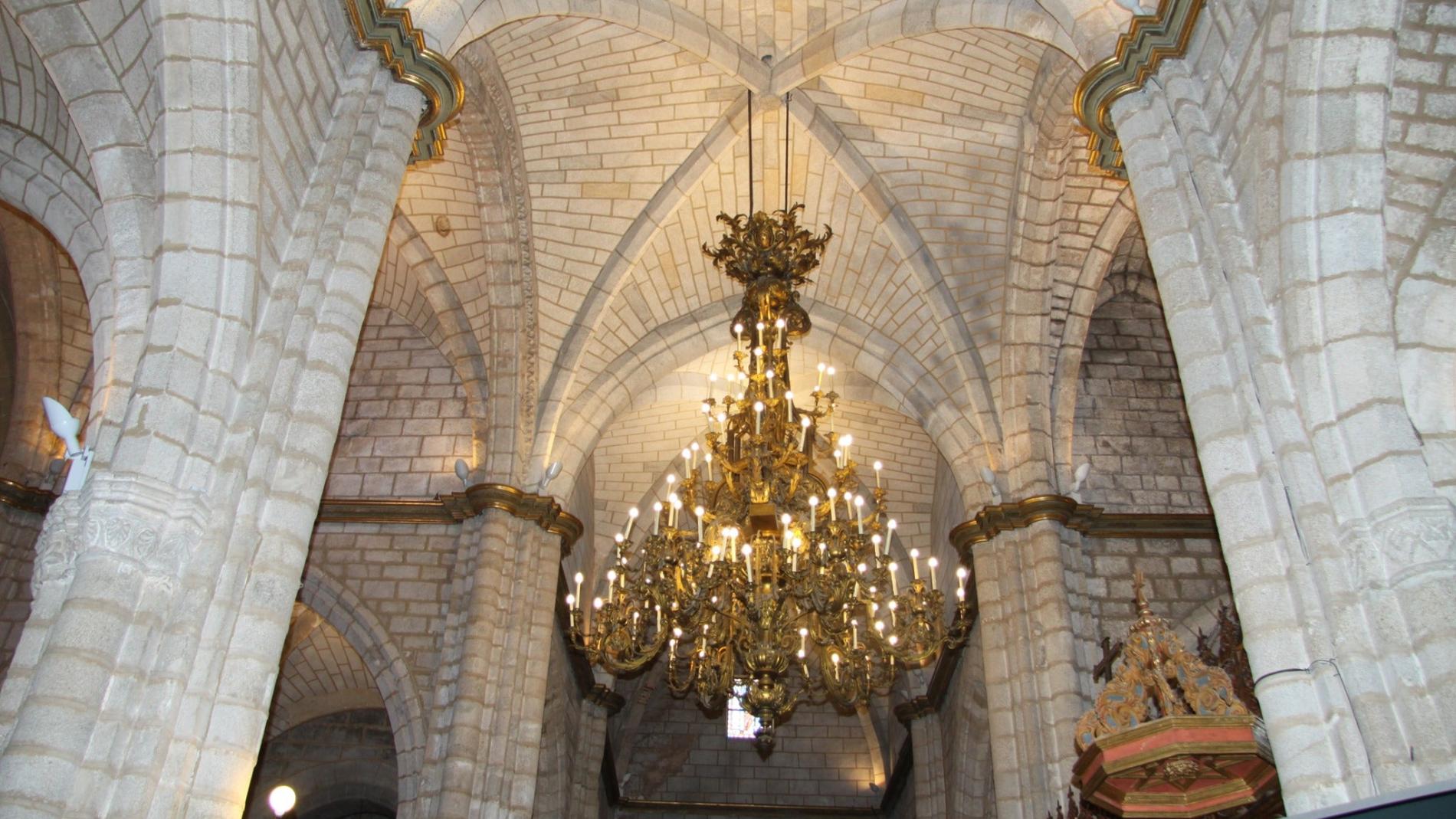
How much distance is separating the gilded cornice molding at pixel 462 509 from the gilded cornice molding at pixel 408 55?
4610 millimetres

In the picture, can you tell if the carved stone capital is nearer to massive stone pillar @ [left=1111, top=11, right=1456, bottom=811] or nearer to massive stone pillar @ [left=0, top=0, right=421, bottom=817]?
massive stone pillar @ [left=0, top=0, right=421, bottom=817]

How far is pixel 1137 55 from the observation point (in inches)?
245

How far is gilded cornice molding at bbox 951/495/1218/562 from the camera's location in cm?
1030

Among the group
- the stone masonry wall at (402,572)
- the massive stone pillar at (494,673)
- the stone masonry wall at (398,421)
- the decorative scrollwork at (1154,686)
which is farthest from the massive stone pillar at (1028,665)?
the stone masonry wall at (398,421)

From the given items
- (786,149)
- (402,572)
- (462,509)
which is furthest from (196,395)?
(786,149)

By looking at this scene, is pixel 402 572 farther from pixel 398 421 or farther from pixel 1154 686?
pixel 1154 686

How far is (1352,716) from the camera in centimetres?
443

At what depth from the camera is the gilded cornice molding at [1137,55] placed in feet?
20.0

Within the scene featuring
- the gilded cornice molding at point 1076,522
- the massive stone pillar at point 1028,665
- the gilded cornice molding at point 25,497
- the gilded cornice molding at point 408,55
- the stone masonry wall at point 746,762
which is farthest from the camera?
the stone masonry wall at point 746,762

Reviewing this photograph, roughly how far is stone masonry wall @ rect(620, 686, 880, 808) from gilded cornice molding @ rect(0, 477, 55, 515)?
1033 centimetres

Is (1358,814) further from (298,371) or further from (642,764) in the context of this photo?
(642,764)

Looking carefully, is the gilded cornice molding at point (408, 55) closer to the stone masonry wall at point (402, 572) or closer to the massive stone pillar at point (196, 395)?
the massive stone pillar at point (196, 395)

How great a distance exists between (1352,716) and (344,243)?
16.1 feet

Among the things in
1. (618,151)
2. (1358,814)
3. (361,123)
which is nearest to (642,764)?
(618,151)
